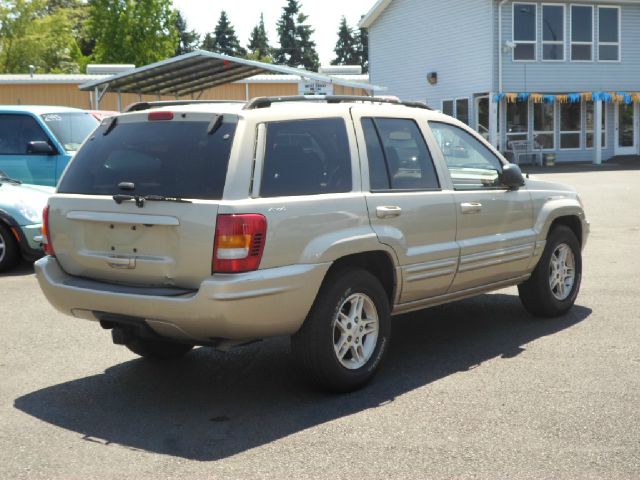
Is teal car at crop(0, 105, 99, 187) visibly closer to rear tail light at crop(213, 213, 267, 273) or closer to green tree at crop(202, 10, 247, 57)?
rear tail light at crop(213, 213, 267, 273)

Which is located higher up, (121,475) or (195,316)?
(195,316)

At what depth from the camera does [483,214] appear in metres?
6.66

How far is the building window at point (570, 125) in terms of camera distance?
34.8 m

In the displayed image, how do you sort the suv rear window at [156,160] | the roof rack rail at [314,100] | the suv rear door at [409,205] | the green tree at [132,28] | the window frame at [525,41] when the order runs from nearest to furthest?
the suv rear window at [156,160]
the roof rack rail at [314,100]
the suv rear door at [409,205]
the window frame at [525,41]
the green tree at [132,28]

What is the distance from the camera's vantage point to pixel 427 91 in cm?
3703

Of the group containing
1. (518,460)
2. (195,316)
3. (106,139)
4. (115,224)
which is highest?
(106,139)

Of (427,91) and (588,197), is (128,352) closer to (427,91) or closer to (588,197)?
(588,197)

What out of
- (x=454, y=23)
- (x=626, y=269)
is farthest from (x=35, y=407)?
(x=454, y=23)

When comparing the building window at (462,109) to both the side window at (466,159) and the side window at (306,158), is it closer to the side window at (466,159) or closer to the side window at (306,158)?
the side window at (466,159)

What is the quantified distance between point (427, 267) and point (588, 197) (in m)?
14.7

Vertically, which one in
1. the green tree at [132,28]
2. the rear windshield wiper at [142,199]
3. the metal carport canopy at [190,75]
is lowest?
the rear windshield wiper at [142,199]

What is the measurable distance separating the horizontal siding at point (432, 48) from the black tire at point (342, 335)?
28.5 metres

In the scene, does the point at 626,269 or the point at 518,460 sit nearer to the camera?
the point at 518,460

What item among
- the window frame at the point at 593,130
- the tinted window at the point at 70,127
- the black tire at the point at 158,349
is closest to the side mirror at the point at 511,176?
the black tire at the point at 158,349
